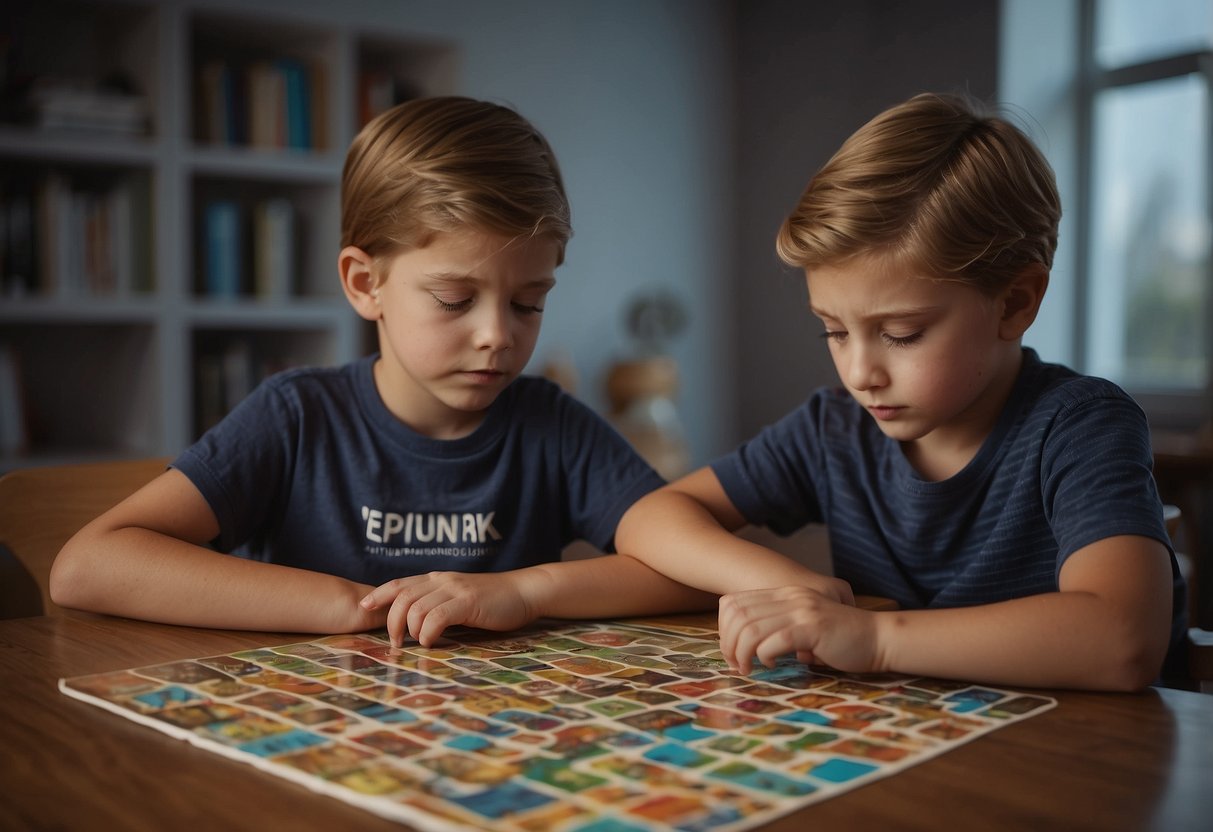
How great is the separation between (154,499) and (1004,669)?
32.3 inches

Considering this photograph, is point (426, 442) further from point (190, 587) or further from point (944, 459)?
point (944, 459)

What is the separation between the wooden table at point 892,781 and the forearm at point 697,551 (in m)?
0.32

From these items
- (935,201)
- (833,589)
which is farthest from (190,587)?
(935,201)

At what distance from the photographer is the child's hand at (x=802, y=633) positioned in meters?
0.86

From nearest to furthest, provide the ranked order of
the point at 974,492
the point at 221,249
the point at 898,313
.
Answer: the point at 898,313 → the point at 974,492 → the point at 221,249

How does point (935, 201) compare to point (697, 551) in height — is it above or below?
above

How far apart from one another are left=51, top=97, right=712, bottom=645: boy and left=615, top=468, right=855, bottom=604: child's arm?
0.11 ft

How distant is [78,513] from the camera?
4.42 feet

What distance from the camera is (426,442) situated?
138 centimetres

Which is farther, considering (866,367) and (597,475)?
(597,475)

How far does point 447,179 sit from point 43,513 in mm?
593

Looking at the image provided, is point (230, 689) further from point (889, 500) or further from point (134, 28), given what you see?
point (134, 28)

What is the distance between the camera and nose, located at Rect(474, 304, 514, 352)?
1.24m

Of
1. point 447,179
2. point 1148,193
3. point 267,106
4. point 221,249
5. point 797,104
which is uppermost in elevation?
point 797,104
